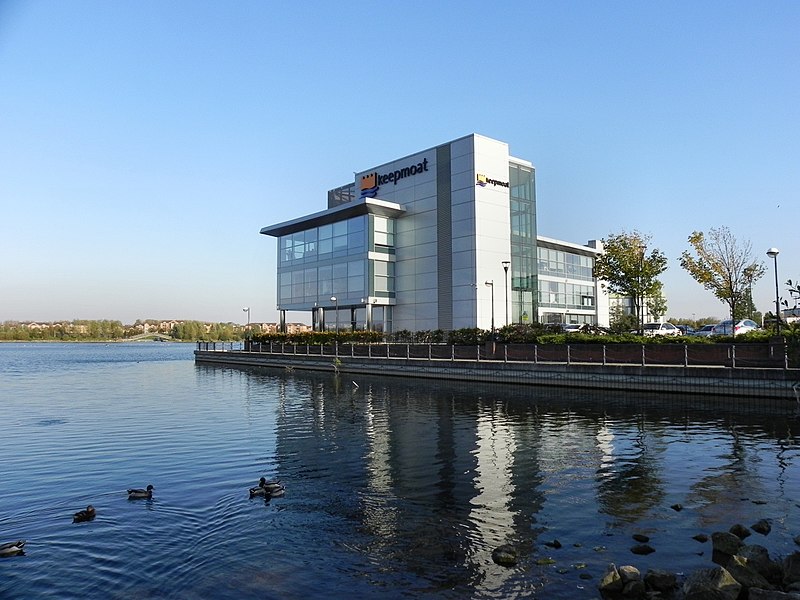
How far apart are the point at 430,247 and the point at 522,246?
30.8 feet

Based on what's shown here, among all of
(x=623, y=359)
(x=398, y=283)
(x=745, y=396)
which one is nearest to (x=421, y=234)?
(x=398, y=283)

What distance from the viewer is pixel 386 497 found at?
12.3 meters

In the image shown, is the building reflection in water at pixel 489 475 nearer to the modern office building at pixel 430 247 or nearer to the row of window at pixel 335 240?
the modern office building at pixel 430 247

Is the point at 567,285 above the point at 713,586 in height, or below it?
above

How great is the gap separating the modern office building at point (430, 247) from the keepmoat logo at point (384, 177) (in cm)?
11

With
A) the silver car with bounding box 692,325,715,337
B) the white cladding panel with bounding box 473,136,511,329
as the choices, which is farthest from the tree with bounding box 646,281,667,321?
the white cladding panel with bounding box 473,136,511,329

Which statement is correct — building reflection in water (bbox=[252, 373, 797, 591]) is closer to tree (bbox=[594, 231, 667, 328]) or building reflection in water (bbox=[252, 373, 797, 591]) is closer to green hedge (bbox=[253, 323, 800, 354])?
green hedge (bbox=[253, 323, 800, 354])

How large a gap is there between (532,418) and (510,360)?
13395mm

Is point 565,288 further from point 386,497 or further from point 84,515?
point 84,515

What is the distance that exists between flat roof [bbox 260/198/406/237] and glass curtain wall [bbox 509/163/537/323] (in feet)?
38.8

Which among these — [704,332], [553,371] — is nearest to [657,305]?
[704,332]

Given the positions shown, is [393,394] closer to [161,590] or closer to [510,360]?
Answer: [510,360]

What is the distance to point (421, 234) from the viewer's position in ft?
198

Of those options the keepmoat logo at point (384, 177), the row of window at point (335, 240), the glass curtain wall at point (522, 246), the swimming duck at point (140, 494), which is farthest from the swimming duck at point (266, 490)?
the keepmoat logo at point (384, 177)
